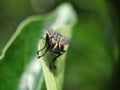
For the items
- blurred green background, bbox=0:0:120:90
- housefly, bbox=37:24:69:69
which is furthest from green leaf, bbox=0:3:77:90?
blurred green background, bbox=0:0:120:90

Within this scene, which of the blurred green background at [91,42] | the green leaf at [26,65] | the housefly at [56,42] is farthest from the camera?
the blurred green background at [91,42]

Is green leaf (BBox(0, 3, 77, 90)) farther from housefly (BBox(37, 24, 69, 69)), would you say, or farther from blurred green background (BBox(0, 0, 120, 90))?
blurred green background (BBox(0, 0, 120, 90))

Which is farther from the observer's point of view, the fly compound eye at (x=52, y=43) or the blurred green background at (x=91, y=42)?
the blurred green background at (x=91, y=42)

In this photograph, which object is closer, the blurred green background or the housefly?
the housefly

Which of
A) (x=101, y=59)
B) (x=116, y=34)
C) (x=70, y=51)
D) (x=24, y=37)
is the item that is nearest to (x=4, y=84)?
(x=24, y=37)

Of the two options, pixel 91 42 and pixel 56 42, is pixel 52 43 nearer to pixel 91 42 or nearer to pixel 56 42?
pixel 56 42

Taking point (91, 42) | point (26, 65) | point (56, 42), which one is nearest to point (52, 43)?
point (56, 42)

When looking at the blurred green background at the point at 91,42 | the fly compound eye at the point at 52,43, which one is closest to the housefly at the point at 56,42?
the fly compound eye at the point at 52,43

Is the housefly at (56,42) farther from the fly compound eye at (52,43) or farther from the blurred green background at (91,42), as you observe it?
the blurred green background at (91,42)

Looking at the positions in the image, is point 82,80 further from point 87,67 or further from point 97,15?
point 97,15
